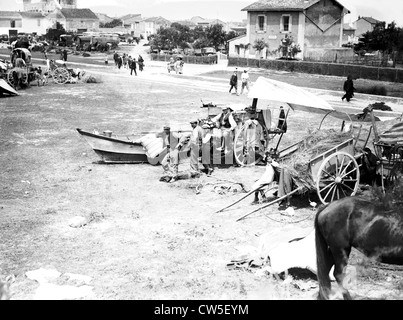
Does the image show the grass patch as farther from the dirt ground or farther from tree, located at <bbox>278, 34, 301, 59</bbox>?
tree, located at <bbox>278, 34, 301, 59</bbox>

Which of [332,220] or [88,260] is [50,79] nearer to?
[88,260]

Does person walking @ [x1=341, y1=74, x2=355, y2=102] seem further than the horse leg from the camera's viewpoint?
Yes

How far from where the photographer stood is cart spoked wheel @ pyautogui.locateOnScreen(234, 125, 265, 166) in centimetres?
1360

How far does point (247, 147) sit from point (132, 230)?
17.6 feet

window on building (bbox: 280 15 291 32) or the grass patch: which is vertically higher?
window on building (bbox: 280 15 291 32)

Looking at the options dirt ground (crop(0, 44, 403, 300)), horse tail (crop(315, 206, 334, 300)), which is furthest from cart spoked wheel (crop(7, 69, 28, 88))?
horse tail (crop(315, 206, 334, 300))

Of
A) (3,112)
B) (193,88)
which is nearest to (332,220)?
(3,112)

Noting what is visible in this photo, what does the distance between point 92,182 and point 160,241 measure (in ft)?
14.3

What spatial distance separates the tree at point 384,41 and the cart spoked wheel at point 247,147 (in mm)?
23486

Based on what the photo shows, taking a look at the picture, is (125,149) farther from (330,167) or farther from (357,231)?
(357,231)

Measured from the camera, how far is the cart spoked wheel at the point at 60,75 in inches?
1410

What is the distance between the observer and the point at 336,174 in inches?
396

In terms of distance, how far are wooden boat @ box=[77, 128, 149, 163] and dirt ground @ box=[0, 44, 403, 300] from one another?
13.4 inches
